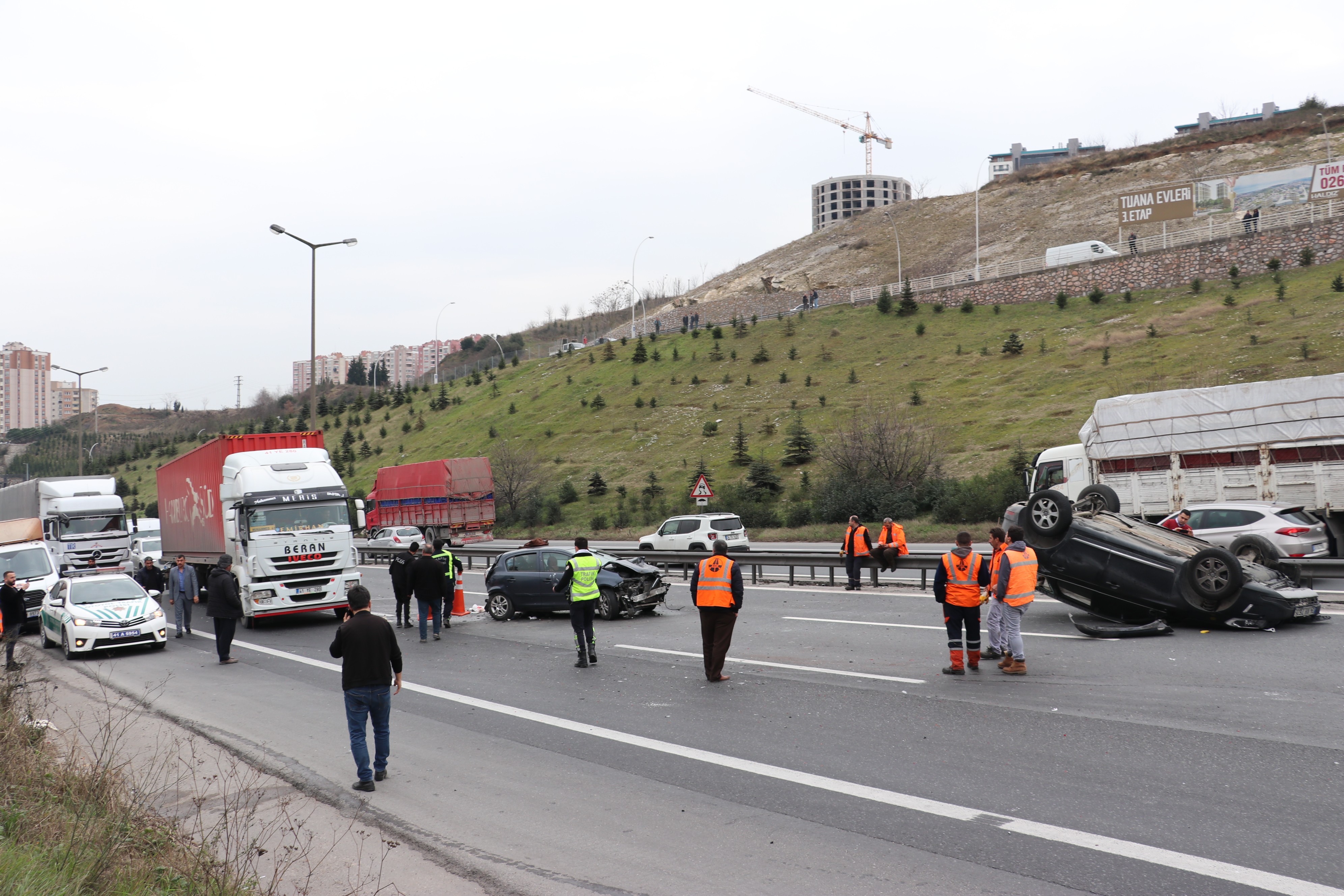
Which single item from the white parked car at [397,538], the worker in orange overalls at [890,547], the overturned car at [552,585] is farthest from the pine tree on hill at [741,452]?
the overturned car at [552,585]

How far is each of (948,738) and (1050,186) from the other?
116 m

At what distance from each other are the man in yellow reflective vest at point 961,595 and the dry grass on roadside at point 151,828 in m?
6.92

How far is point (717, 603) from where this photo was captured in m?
11.1

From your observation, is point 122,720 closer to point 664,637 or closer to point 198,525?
point 664,637

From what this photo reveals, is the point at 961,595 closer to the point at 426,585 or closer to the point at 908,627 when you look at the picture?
the point at 908,627

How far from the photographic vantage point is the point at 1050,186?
4363 inches

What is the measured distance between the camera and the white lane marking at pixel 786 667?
10844 mm

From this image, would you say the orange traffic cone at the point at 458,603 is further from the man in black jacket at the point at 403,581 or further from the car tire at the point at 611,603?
the car tire at the point at 611,603

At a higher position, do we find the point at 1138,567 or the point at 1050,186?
the point at 1050,186

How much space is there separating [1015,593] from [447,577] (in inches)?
412

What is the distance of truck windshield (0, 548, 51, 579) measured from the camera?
22.1 m

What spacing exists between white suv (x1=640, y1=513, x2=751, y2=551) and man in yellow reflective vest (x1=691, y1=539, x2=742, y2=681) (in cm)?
1802

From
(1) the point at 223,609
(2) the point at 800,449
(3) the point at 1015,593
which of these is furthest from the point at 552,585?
(2) the point at 800,449

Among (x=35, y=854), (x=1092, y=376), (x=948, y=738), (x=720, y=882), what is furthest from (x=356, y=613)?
(x=1092, y=376)
